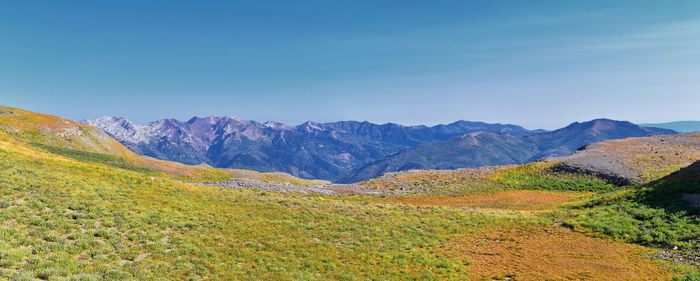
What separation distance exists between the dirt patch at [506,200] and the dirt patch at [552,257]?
16973 millimetres

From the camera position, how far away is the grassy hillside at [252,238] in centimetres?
2420

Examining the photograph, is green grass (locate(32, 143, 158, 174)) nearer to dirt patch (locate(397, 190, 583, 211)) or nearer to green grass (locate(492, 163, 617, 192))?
dirt patch (locate(397, 190, 583, 211))

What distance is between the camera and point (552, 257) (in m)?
33.2

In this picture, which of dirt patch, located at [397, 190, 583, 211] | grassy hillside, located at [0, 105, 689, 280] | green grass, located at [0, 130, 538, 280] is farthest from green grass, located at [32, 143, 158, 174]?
dirt patch, located at [397, 190, 583, 211]

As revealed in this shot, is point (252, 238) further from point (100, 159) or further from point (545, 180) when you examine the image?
point (100, 159)

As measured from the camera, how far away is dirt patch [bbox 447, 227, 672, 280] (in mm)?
29094

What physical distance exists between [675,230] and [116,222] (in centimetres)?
4732

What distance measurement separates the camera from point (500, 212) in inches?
1967

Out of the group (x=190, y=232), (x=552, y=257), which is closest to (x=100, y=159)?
(x=190, y=232)

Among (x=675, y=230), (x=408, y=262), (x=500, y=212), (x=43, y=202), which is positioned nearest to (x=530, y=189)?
(x=500, y=212)

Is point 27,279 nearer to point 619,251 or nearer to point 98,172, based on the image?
point 98,172

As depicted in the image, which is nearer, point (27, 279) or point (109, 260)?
point (27, 279)

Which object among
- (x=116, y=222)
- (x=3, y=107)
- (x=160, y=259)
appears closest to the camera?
(x=160, y=259)

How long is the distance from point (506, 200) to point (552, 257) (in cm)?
2994
